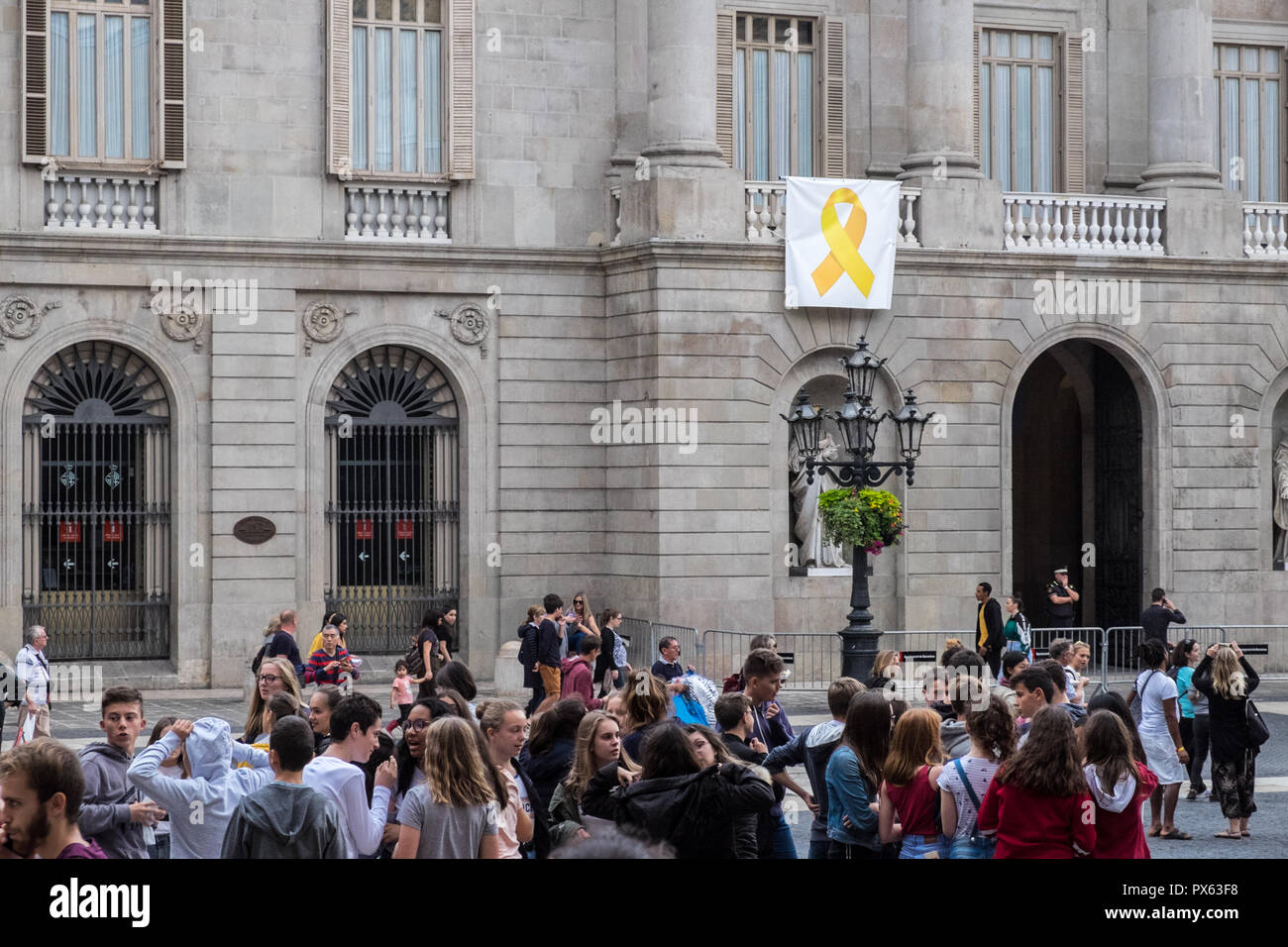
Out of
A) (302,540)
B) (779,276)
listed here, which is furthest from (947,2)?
(302,540)

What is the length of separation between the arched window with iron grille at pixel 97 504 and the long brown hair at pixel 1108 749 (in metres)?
20.7

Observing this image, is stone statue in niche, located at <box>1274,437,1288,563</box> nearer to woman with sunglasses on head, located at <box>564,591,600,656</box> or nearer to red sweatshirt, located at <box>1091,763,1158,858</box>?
woman with sunglasses on head, located at <box>564,591,600,656</box>

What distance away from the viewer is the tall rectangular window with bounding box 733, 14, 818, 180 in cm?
3069

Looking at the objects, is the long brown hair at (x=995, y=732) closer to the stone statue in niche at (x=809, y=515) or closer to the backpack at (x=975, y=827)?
the backpack at (x=975, y=827)

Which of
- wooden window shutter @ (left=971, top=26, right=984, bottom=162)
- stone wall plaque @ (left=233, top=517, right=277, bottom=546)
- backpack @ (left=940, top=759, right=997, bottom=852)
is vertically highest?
wooden window shutter @ (left=971, top=26, right=984, bottom=162)

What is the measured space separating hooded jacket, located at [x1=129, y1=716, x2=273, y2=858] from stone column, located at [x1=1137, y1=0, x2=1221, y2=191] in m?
24.3

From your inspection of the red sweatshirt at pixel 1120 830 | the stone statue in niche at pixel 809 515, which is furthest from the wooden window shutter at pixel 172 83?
the red sweatshirt at pixel 1120 830

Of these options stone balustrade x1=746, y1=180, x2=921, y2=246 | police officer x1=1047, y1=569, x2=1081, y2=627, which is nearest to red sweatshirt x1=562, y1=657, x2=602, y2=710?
stone balustrade x1=746, y1=180, x2=921, y2=246

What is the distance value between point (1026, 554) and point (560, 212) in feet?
37.0

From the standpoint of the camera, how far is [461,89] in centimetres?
2920

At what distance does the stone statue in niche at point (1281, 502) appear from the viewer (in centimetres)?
3098

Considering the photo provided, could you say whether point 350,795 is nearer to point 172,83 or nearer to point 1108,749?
point 1108,749

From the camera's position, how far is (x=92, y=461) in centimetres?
2786
